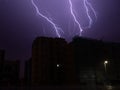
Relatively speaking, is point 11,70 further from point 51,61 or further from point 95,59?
point 95,59

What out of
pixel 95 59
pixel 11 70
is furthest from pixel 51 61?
pixel 11 70

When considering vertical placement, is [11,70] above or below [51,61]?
below

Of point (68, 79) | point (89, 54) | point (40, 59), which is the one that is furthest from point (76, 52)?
point (40, 59)

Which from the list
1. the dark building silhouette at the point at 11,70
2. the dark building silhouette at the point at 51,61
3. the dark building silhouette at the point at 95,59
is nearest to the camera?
the dark building silhouette at the point at 95,59

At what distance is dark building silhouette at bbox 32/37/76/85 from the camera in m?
65.8

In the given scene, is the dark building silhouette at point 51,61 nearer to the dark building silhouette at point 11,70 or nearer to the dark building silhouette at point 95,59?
the dark building silhouette at point 95,59

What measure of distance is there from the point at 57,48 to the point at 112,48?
1851 centimetres

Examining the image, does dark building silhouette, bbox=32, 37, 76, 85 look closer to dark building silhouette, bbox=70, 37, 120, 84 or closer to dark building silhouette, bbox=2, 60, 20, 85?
dark building silhouette, bbox=70, 37, 120, 84

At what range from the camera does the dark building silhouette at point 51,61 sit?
65.8m

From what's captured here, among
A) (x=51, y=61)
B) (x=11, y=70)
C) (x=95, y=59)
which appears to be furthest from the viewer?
(x=11, y=70)

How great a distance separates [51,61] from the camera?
69750 mm

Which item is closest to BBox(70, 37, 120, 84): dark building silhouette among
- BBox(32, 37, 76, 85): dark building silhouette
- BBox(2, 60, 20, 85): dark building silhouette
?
BBox(32, 37, 76, 85): dark building silhouette

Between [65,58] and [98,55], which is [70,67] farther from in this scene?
[98,55]

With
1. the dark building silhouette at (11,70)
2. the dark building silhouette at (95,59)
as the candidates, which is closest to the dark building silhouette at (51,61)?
the dark building silhouette at (95,59)
